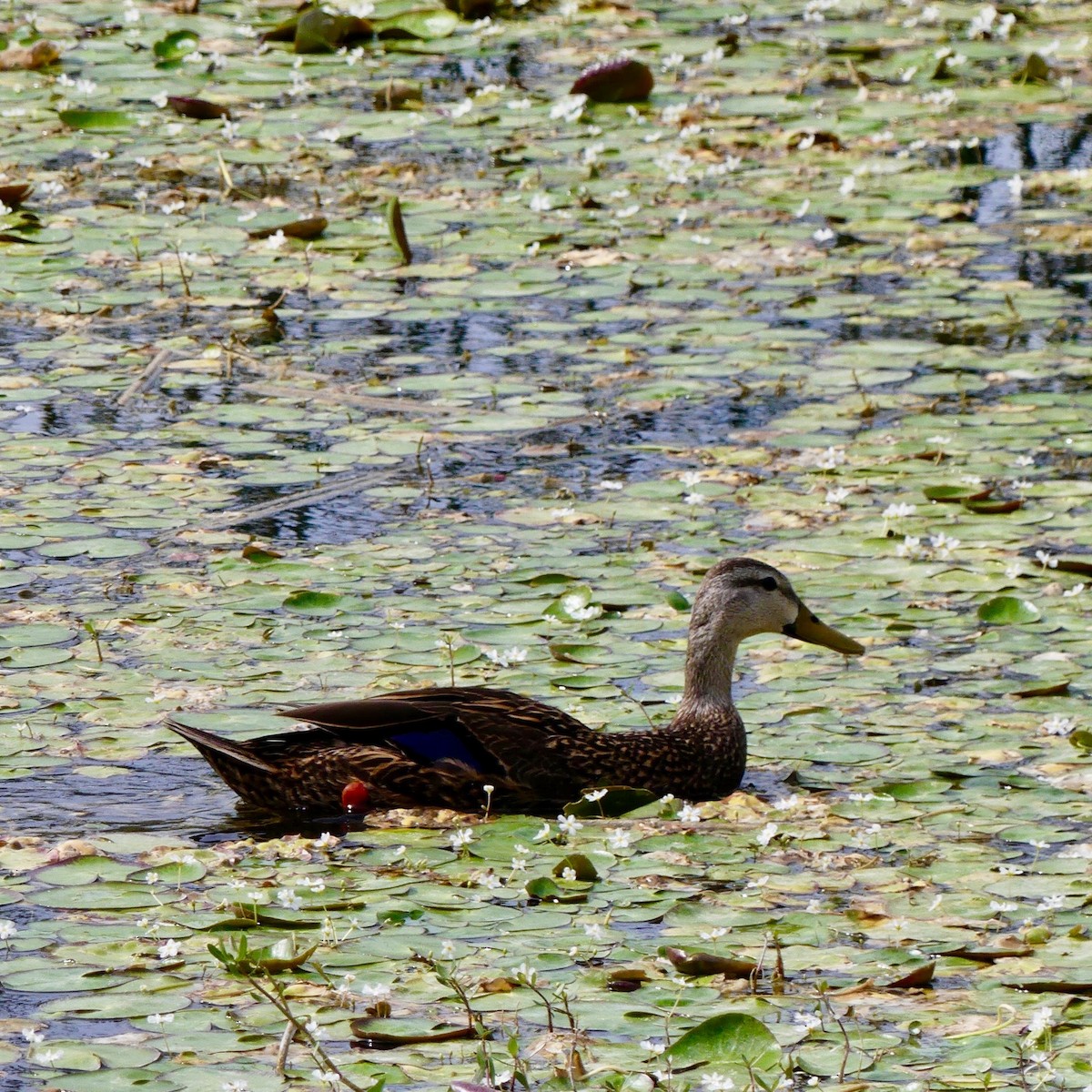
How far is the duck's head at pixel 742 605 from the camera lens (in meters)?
6.18

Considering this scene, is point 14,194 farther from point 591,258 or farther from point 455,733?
Answer: point 455,733

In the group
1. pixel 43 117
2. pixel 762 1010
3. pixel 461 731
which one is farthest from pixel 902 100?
pixel 762 1010

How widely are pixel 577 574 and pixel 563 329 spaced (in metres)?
2.54

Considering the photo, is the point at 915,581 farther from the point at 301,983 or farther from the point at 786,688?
the point at 301,983

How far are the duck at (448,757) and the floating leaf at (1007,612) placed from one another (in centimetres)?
124

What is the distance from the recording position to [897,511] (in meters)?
7.49

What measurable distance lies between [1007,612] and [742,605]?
101cm

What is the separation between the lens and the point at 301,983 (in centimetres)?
454

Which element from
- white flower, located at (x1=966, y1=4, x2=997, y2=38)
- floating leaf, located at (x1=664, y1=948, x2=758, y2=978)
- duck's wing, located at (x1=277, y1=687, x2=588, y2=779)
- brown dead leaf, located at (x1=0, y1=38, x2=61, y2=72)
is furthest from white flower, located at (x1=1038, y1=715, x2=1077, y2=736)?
white flower, located at (x1=966, y1=4, x2=997, y2=38)

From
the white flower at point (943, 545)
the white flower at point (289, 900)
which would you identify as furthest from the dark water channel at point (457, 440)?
the white flower at point (943, 545)

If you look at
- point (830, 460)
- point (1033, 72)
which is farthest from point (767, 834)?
point (1033, 72)

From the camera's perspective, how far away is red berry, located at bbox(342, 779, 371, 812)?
5715 mm

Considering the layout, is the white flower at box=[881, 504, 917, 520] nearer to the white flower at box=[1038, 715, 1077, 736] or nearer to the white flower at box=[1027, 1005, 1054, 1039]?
the white flower at box=[1038, 715, 1077, 736]

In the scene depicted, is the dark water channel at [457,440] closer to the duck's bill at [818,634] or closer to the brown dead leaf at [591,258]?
the brown dead leaf at [591,258]
